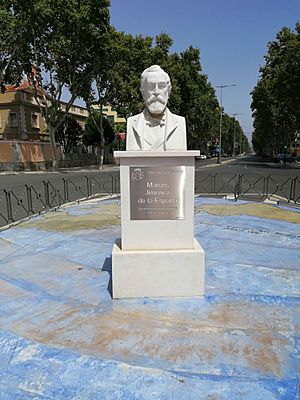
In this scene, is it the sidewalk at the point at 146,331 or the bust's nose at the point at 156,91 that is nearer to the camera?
the sidewalk at the point at 146,331

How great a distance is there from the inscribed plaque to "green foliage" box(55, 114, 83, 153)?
1571 inches

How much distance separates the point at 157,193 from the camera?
4.03 metres

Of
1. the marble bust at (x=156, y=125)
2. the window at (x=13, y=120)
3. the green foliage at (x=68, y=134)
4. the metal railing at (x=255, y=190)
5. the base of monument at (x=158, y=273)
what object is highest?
the window at (x=13, y=120)

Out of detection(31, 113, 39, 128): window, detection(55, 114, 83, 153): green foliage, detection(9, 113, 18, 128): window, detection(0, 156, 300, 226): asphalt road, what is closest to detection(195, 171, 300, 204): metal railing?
detection(0, 156, 300, 226): asphalt road

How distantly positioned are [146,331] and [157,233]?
47.2 inches

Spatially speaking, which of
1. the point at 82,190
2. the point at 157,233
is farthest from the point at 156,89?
the point at 82,190

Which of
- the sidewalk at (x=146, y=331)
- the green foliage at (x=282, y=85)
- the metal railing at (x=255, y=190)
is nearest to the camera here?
the sidewalk at (x=146, y=331)

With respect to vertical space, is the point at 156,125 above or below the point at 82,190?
above

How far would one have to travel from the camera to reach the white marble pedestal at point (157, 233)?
3.99 m

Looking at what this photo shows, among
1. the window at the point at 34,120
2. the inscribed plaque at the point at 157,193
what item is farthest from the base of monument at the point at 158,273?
the window at the point at 34,120

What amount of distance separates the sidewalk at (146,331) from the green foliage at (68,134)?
38.2 meters

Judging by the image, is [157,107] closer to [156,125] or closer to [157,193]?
[156,125]

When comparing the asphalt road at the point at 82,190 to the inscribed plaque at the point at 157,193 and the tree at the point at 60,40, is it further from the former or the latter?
the tree at the point at 60,40

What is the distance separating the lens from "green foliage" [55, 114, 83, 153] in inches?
1658
